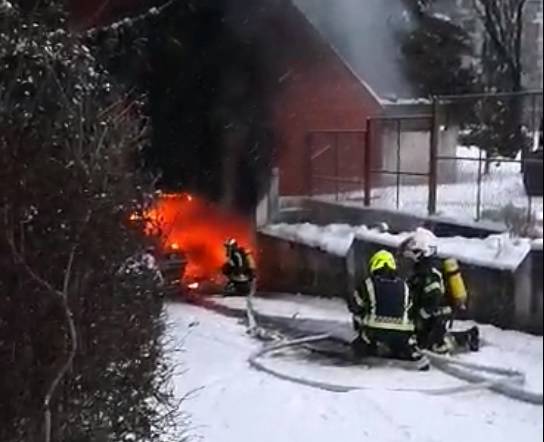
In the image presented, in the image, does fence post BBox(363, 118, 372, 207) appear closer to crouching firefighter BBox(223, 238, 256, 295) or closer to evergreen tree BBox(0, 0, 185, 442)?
crouching firefighter BBox(223, 238, 256, 295)

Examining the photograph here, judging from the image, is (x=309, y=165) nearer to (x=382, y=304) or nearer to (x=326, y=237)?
(x=326, y=237)

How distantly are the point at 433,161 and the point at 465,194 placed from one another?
2.5 inches

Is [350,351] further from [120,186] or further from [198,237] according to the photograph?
[120,186]

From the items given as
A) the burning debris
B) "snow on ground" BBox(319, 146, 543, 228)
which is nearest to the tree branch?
the burning debris

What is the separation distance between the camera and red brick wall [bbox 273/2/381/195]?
4.48ft

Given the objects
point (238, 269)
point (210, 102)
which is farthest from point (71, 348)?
point (210, 102)

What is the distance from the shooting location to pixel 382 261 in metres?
1.47

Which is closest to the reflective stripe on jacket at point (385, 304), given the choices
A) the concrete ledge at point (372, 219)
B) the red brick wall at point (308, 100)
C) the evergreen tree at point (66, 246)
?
the concrete ledge at point (372, 219)

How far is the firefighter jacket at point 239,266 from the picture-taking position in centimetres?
133

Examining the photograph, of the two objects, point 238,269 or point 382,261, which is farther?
point 382,261

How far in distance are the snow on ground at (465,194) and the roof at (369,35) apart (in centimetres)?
13

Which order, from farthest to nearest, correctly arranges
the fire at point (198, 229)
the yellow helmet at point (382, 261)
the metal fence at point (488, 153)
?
the yellow helmet at point (382, 261) < the fire at point (198, 229) < the metal fence at point (488, 153)

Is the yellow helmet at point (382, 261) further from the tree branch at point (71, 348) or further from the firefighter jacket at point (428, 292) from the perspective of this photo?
the tree branch at point (71, 348)

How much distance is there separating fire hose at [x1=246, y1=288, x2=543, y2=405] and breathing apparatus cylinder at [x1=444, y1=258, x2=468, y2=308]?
0.10 metres
